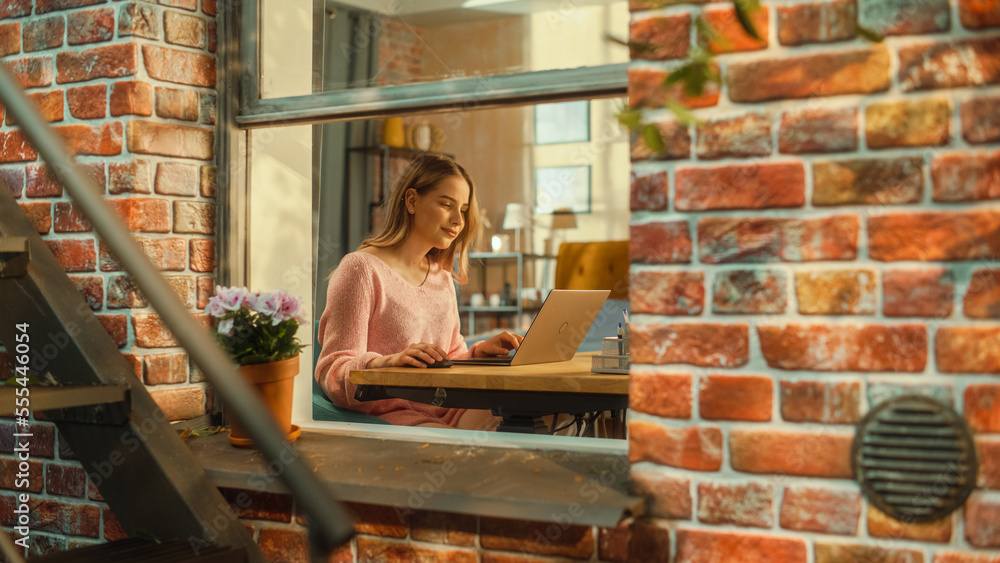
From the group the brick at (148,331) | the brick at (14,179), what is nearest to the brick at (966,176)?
the brick at (148,331)

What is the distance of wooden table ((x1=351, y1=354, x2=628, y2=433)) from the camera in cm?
216

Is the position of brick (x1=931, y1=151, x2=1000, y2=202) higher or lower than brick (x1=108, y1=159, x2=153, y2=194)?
lower

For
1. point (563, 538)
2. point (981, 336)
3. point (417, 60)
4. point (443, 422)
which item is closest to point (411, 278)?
point (443, 422)

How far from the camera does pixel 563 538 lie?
1.38 metres

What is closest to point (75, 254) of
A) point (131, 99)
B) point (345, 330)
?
point (131, 99)

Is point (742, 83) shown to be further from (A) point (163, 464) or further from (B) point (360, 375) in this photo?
(B) point (360, 375)

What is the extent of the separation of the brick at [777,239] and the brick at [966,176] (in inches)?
4.5

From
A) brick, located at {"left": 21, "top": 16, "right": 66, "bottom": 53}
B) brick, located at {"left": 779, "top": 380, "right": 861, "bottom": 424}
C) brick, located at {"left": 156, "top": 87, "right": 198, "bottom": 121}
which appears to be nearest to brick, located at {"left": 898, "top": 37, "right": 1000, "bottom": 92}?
brick, located at {"left": 779, "top": 380, "right": 861, "bottom": 424}

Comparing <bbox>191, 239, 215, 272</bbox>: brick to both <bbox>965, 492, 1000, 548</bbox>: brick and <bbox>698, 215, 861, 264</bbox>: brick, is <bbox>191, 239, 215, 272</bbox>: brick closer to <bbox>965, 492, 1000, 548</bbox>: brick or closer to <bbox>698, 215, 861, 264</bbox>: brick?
<bbox>698, 215, 861, 264</bbox>: brick

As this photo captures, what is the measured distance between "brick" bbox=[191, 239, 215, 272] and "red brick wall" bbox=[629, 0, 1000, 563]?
3.63 feet

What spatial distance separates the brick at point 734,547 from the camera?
120cm

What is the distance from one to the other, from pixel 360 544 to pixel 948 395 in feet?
Answer: 3.29

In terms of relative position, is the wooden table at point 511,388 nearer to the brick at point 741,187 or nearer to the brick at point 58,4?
the brick at point 741,187

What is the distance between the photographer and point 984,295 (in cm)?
111
